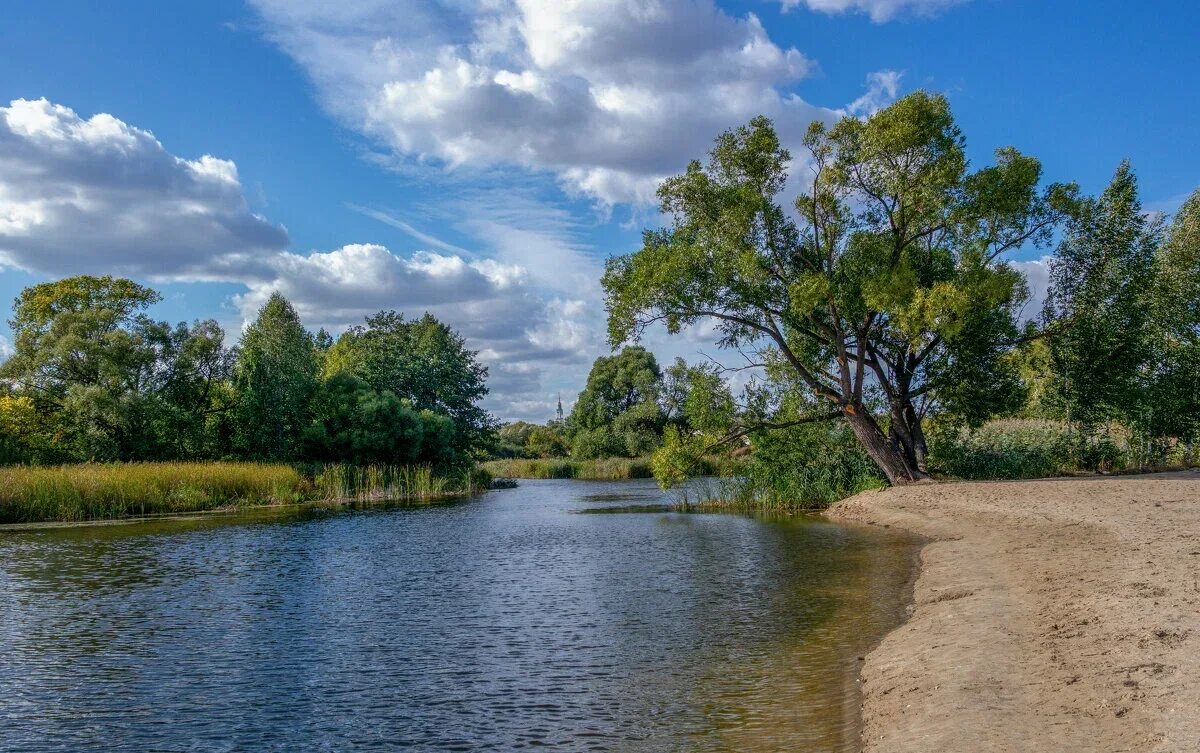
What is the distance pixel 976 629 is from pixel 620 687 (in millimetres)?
4364

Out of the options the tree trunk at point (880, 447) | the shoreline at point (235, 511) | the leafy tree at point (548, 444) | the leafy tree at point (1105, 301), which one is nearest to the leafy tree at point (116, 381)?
the shoreline at point (235, 511)

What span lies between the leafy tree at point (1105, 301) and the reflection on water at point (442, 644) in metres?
15.3

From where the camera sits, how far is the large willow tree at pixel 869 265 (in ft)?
86.7

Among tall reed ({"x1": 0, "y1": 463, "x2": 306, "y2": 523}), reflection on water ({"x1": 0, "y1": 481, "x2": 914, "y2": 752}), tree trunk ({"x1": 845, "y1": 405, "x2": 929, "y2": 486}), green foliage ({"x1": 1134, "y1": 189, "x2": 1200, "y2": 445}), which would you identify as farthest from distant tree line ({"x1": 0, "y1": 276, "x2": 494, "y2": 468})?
green foliage ({"x1": 1134, "y1": 189, "x2": 1200, "y2": 445})

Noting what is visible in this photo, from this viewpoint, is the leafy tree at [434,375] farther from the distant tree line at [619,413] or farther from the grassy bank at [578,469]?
the distant tree line at [619,413]

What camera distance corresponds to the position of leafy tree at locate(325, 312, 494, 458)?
57.8 metres

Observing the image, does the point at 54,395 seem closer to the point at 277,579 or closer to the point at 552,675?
the point at 277,579

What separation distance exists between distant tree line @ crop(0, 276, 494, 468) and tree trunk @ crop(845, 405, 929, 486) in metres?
28.4

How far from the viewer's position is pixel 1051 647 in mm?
8469

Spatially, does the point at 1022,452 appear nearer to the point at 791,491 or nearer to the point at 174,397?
the point at 791,491

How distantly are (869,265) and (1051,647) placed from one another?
21.0 meters

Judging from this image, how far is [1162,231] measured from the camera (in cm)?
3122

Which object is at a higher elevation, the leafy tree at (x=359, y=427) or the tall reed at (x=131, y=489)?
the leafy tree at (x=359, y=427)

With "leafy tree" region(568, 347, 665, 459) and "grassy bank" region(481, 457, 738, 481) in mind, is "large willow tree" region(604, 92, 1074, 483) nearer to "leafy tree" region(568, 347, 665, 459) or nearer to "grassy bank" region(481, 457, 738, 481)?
"grassy bank" region(481, 457, 738, 481)
